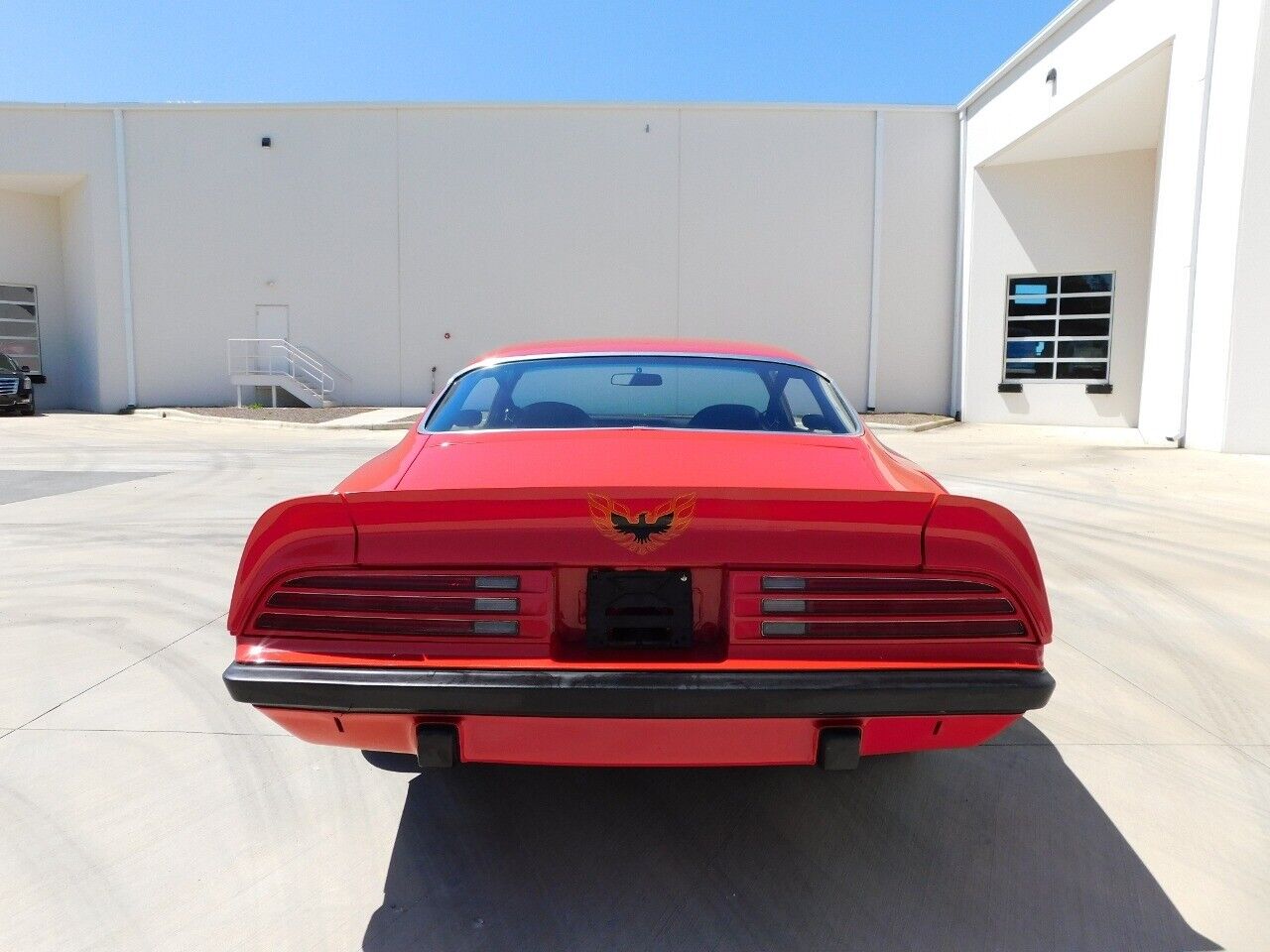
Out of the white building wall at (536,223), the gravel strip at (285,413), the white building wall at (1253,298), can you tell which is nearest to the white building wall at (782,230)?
the white building wall at (536,223)

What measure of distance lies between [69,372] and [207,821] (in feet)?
80.2

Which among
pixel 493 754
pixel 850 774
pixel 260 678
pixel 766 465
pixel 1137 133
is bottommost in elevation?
pixel 850 774

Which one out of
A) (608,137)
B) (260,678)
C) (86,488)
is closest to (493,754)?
(260,678)

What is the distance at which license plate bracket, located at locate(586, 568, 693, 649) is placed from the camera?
193 cm

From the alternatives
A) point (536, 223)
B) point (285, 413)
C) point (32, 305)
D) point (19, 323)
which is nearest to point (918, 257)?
point (536, 223)

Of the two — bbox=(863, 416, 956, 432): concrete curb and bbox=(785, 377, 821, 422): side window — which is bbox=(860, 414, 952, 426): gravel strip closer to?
bbox=(863, 416, 956, 432): concrete curb

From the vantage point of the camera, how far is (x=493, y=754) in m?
1.89

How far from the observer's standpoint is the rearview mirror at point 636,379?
318 cm

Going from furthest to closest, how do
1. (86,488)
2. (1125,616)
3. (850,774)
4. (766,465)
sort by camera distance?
1. (86,488)
2. (1125,616)
3. (850,774)
4. (766,465)

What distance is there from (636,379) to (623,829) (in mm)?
1609

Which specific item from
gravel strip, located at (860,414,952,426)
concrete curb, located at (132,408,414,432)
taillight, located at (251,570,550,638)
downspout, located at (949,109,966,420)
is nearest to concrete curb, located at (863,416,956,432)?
gravel strip, located at (860,414,952,426)

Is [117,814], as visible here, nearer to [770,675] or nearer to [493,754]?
[493,754]

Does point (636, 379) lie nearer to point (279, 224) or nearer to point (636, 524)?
point (636, 524)

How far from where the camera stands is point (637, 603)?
1.93 meters
